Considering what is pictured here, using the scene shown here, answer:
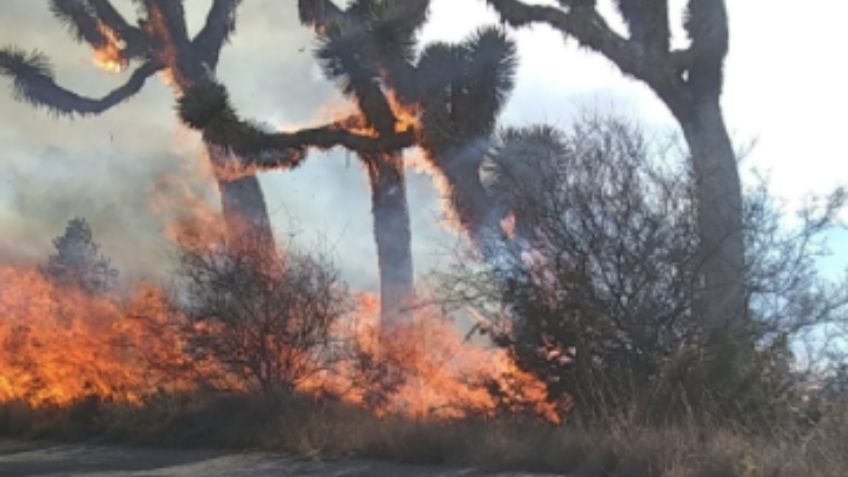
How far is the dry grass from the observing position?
31.6ft

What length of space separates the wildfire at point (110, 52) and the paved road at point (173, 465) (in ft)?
48.3

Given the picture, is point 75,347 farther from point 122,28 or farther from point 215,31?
point 122,28

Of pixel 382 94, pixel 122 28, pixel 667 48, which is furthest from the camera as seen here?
pixel 122 28

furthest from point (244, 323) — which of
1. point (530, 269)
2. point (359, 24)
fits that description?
point (359, 24)

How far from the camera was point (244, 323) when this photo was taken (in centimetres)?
1606

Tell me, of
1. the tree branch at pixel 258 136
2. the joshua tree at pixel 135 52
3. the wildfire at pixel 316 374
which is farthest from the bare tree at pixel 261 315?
the joshua tree at pixel 135 52

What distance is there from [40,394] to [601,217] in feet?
34.9

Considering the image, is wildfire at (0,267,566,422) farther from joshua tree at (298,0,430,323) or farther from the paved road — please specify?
the paved road

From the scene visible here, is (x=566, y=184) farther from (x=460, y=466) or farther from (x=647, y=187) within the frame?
(x=460, y=466)

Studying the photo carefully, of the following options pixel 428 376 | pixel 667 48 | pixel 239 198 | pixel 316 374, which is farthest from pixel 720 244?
pixel 239 198

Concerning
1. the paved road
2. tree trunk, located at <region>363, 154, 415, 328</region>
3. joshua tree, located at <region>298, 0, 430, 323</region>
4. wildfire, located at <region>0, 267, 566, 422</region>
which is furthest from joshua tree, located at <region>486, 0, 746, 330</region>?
the paved road

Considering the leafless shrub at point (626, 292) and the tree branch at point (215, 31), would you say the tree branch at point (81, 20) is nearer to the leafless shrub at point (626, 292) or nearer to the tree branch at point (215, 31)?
the tree branch at point (215, 31)

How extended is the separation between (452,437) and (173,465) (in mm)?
3247

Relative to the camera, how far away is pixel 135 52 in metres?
27.2
